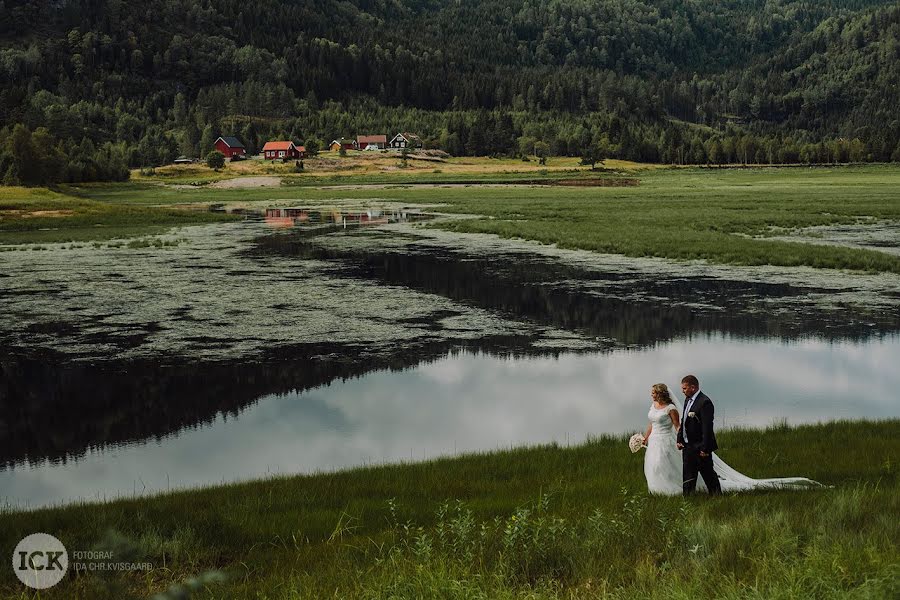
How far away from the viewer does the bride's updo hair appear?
40.2 feet

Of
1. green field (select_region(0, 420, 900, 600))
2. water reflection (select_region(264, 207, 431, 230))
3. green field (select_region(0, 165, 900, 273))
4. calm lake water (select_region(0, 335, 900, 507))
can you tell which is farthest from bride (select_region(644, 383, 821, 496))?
water reflection (select_region(264, 207, 431, 230))

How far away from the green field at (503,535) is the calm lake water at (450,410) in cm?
323

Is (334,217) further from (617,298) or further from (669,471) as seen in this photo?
(669,471)

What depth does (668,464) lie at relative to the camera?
12242 millimetres

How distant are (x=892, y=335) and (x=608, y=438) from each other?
1587cm

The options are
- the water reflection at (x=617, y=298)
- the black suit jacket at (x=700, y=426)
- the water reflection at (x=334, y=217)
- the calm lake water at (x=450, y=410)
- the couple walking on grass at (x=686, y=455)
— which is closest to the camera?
the black suit jacket at (x=700, y=426)

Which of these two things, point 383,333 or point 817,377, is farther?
point 383,333

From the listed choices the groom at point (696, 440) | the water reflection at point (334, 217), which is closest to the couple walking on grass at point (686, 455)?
the groom at point (696, 440)

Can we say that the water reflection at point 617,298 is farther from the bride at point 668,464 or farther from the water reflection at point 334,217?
the water reflection at point 334,217

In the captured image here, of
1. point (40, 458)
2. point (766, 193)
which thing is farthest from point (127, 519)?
point (766, 193)

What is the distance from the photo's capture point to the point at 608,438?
1711 cm

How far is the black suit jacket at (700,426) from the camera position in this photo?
11.8 meters

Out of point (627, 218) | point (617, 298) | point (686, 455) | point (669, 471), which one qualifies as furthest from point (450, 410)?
point (627, 218)

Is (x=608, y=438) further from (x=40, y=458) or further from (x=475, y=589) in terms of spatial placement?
(x=40, y=458)
